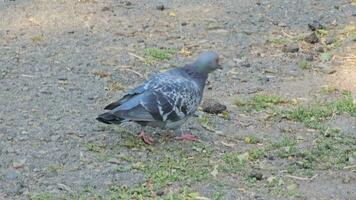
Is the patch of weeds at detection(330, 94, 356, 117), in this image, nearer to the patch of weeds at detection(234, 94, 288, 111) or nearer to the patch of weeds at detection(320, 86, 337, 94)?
the patch of weeds at detection(320, 86, 337, 94)

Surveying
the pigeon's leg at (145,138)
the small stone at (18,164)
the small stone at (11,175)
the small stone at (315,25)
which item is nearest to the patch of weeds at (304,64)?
the small stone at (315,25)

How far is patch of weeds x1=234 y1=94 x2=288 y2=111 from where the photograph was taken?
6359 mm

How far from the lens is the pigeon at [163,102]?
211 inches

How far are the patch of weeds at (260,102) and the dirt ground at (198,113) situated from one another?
1 cm

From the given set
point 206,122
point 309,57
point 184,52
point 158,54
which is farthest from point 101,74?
point 309,57

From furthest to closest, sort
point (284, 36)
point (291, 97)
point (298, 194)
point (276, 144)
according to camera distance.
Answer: point (284, 36), point (291, 97), point (276, 144), point (298, 194)

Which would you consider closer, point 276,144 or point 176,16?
point 276,144

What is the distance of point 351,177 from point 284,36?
290cm

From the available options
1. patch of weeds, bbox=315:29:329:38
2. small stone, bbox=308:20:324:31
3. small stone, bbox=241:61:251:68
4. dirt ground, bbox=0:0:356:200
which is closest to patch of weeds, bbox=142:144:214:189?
dirt ground, bbox=0:0:356:200

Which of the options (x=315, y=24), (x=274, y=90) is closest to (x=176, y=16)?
(x=315, y=24)

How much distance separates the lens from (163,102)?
215 inches

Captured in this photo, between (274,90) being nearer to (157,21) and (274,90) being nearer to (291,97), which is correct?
(291,97)

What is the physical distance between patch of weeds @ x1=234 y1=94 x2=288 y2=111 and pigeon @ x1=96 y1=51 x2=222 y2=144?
2.34 feet

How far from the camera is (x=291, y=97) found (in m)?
6.59
